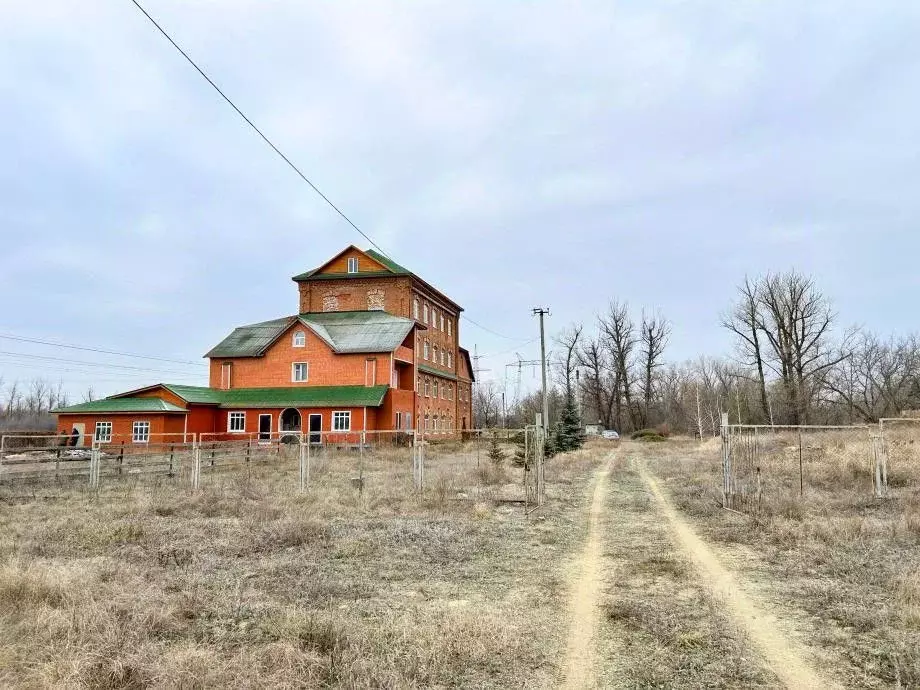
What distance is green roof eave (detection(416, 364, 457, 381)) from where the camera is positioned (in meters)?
50.0

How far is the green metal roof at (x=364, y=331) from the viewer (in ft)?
142

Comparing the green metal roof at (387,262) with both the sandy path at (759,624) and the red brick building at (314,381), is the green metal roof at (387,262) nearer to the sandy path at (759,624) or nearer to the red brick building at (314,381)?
the red brick building at (314,381)

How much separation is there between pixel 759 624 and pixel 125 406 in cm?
4126

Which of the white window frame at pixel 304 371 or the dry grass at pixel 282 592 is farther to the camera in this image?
the white window frame at pixel 304 371

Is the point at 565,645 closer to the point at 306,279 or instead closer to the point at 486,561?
the point at 486,561

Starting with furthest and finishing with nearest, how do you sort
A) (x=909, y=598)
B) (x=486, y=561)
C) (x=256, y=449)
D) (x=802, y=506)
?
(x=256, y=449), (x=802, y=506), (x=486, y=561), (x=909, y=598)

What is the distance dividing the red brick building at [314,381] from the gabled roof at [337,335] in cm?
7

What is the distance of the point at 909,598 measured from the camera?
7.39 metres

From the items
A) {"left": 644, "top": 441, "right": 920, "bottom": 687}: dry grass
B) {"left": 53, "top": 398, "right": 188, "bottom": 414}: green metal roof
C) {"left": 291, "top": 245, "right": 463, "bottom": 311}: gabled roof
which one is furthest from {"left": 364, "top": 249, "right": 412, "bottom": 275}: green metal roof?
{"left": 644, "top": 441, "right": 920, "bottom": 687}: dry grass

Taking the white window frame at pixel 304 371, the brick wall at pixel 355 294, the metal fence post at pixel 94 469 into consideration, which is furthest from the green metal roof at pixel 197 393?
the metal fence post at pixel 94 469

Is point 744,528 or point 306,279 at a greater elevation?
point 306,279

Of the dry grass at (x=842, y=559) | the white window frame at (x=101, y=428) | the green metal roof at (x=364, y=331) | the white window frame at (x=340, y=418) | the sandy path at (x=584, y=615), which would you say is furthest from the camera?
the green metal roof at (x=364, y=331)

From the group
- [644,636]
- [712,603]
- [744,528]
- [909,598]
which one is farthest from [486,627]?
[744,528]

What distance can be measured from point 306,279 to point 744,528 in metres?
46.1
